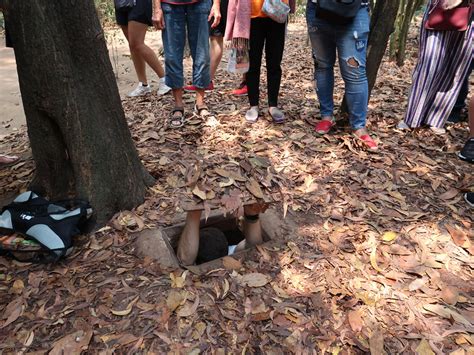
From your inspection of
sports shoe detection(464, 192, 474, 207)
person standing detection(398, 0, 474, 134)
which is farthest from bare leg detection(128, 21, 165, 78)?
sports shoe detection(464, 192, 474, 207)

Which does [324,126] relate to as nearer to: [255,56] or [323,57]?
[323,57]

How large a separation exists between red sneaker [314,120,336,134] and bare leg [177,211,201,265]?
1.88 meters

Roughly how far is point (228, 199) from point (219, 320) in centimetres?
73

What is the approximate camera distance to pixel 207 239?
2873 millimetres

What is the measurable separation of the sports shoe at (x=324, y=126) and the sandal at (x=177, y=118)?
140cm

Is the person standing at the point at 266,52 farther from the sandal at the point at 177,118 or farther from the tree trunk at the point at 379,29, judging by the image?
the tree trunk at the point at 379,29

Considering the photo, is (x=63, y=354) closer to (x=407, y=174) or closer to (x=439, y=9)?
(x=407, y=174)

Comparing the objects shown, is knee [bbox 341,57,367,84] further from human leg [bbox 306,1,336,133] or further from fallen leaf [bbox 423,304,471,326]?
fallen leaf [bbox 423,304,471,326]

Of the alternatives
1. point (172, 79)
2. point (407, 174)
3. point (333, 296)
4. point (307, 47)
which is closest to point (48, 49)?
point (172, 79)

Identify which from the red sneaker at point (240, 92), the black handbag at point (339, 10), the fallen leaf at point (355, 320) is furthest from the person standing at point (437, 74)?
the fallen leaf at point (355, 320)

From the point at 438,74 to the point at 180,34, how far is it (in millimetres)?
2584

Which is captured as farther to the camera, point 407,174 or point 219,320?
point 407,174

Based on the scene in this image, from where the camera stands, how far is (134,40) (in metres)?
4.57

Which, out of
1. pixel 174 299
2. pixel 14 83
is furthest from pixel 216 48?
pixel 14 83
